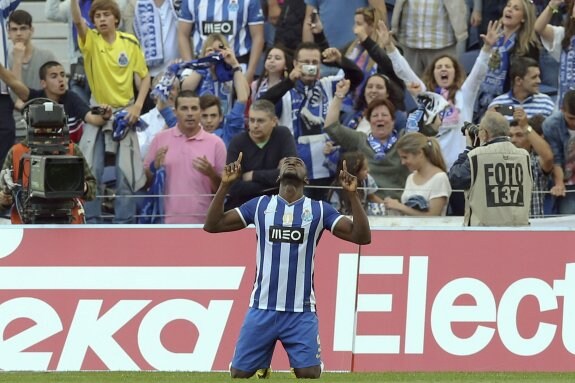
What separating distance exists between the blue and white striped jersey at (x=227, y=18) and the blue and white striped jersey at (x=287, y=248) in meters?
6.14

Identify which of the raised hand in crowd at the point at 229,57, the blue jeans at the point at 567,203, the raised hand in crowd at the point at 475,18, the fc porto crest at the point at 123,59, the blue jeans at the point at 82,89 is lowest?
the blue jeans at the point at 567,203

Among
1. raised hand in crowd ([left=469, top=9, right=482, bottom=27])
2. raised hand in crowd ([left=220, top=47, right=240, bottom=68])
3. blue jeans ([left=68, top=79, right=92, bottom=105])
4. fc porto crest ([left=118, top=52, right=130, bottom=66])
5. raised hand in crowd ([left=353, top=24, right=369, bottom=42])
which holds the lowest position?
blue jeans ([left=68, top=79, right=92, bottom=105])

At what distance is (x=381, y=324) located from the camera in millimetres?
10781

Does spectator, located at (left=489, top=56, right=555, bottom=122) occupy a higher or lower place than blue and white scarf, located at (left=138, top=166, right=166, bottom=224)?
higher

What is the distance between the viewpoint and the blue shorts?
882cm

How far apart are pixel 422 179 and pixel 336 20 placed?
10.4 ft

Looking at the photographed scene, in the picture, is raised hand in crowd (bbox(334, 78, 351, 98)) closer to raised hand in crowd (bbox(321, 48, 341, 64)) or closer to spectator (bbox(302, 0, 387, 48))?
raised hand in crowd (bbox(321, 48, 341, 64))

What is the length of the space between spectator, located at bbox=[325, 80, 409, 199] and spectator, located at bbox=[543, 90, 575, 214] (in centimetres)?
146

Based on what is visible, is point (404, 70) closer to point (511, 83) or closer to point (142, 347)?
point (511, 83)

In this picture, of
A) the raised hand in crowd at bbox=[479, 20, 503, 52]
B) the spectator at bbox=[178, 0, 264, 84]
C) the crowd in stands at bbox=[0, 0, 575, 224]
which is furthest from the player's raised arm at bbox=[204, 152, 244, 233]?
the spectator at bbox=[178, 0, 264, 84]

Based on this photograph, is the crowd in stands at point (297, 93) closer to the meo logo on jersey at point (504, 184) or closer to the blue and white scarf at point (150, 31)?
the blue and white scarf at point (150, 31)

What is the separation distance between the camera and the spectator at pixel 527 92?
45.1 ft

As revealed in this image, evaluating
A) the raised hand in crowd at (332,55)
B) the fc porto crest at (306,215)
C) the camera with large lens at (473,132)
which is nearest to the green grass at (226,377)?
the fc porto crest at (306,215)

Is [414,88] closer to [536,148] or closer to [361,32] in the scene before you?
[361,32]
